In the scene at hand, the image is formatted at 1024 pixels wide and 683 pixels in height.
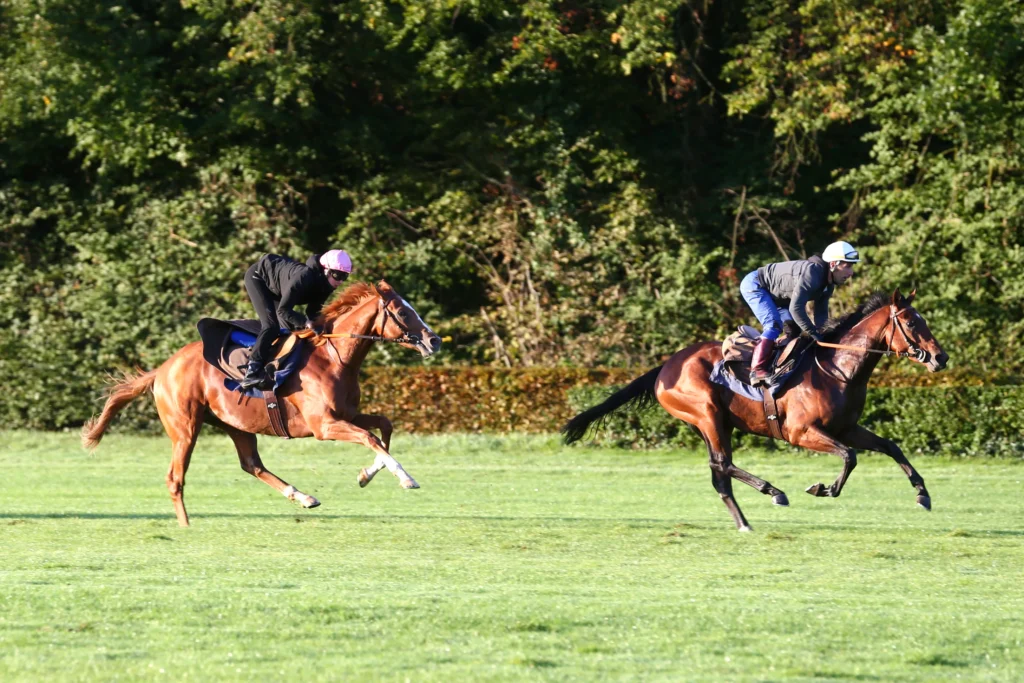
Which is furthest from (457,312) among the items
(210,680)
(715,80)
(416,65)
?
(210,680)

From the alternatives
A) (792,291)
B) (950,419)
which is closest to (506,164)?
(950,419)

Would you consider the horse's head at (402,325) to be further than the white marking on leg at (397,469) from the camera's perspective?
Yes

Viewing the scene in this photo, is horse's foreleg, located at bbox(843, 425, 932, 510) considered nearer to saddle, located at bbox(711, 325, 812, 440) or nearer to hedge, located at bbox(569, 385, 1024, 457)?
saddle, located at bbox(711, 325, 812, 440)

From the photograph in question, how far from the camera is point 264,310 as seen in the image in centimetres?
1252

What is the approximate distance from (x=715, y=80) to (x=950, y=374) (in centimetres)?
860

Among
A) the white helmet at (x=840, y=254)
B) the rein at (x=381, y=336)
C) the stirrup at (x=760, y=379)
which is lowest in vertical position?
the stirrup at (x=760, y=379)

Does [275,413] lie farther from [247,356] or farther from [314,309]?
[314,309]

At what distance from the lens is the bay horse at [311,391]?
12031 mm

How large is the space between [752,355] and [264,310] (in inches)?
164

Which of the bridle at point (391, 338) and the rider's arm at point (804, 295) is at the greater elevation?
the rider's arm at point (804, 295)

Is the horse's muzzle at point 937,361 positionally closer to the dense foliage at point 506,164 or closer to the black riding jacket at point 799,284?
the black riding jacket at point 799,284

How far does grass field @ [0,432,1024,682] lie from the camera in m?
6.62

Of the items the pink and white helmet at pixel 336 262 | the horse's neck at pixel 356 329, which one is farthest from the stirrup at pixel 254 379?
the pink and white helmet at pixel 336 262

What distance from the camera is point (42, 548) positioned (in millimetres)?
10773
